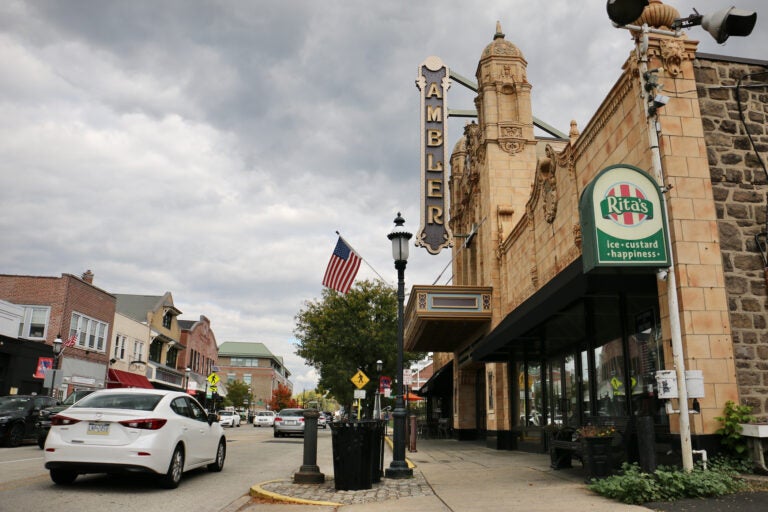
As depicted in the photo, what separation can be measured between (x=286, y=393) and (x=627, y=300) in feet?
347

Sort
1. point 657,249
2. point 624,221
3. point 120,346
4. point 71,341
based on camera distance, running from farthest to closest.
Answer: point 120,346
point 71,341
point 624,221
point 657,249

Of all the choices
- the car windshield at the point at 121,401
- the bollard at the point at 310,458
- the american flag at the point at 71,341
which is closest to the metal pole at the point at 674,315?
the bollard at the point at 310,458

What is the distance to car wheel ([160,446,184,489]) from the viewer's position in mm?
9219

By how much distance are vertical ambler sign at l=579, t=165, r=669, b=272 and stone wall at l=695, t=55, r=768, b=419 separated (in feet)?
4.75

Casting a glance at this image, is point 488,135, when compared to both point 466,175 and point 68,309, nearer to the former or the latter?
point 466,175

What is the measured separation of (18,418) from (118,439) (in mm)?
11396

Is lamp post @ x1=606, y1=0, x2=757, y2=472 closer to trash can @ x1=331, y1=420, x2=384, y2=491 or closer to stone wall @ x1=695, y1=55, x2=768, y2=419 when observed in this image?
stone wall @ x1=695, y1=55, x2=768, y2=419

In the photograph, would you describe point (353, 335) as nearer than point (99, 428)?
No

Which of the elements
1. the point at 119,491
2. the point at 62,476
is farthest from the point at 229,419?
the point at 119,491

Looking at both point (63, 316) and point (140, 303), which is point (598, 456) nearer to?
point (63, 316)

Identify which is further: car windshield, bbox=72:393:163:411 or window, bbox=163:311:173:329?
window, bbox=163:311:173:329

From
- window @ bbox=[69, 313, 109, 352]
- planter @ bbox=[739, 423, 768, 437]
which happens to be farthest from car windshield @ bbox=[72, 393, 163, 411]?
window @ bbox=[69, 313, 109, 352]

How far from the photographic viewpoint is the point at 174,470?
942cm

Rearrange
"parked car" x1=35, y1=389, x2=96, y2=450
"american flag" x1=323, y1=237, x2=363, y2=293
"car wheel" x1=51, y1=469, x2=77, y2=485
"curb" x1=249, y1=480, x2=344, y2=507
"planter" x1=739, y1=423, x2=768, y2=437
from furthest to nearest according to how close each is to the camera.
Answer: "american flag" x1=323, y1=237, x2=363, y2=293
"parked car" x1=35, y1=389, x2=96, y2=450
"car wheel" x1=51, y1=469, x2=77, y2=485
"curb" x1=249, y1=480, x2=344, y2=507
"planter" x1=739, y1=423, x2=768, y2=437
